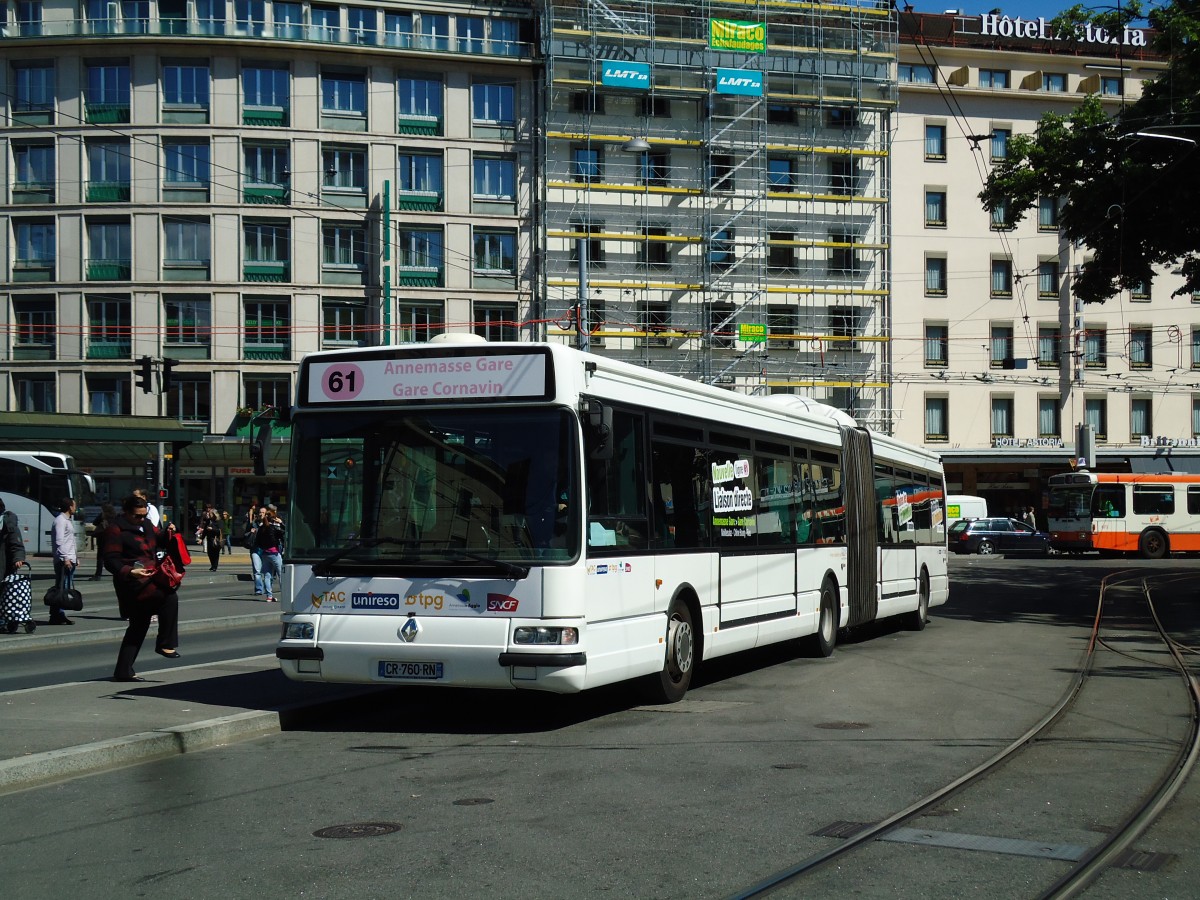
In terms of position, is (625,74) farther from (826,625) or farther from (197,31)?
(826,625)

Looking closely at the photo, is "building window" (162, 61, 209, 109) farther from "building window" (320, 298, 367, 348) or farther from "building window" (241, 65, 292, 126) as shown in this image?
"building window" (320, 298, 367, 348)

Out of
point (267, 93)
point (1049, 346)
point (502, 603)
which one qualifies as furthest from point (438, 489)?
point (1049, 346)

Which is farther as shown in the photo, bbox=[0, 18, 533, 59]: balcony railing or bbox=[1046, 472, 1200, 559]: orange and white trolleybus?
bbox=[0, 18, 533, 59]: balcony railing

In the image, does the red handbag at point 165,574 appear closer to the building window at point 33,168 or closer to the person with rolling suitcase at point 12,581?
the person with rolling suitcase at point 12,581

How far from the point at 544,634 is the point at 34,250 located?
160ft

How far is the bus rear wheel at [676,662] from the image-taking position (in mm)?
11516

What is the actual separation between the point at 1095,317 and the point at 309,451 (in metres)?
55.3

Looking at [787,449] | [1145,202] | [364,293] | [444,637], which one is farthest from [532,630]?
[364,293]

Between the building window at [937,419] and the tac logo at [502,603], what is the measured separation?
51.9 metres

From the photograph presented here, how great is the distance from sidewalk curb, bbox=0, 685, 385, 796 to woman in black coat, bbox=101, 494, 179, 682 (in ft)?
6.81

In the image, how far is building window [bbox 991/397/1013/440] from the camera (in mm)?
60281

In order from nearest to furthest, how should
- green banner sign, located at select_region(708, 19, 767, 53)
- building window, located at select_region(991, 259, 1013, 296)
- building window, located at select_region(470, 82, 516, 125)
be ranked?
green banner sign, located at select_region(708, 19, 767, 53), building window, located at select_region(470, 82, 516, 125), building window, located at select_region(991, 259, 1013, 296)

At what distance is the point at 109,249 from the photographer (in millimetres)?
52406

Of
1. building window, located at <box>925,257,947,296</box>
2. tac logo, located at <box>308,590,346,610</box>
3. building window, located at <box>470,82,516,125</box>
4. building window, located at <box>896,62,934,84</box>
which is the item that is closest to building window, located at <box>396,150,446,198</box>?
building window, located at <box>470,82,516,125</box>
